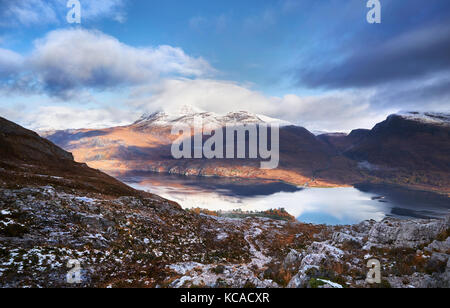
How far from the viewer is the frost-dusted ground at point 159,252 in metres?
10.5

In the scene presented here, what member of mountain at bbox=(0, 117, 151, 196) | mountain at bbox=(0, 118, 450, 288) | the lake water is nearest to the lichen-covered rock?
mountain at bbox=(0, 118, 450, 288)

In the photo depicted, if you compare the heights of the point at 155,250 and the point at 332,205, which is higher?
the point at 155,250

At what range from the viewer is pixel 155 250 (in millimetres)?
17453

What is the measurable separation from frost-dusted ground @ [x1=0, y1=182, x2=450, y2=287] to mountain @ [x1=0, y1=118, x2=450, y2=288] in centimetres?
5

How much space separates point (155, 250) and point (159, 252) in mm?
401

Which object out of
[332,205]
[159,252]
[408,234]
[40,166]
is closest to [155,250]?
→ [159,252]

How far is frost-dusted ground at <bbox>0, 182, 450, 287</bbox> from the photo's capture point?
412 inches

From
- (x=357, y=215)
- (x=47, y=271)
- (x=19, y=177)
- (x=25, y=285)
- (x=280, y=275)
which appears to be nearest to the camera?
(x=25, y=285)

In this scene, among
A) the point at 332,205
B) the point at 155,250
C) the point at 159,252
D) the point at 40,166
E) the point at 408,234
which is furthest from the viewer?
the point at 332,205

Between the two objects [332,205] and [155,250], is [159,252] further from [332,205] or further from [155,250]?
[332,205]

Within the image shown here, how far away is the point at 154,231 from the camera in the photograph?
20.6 metres
